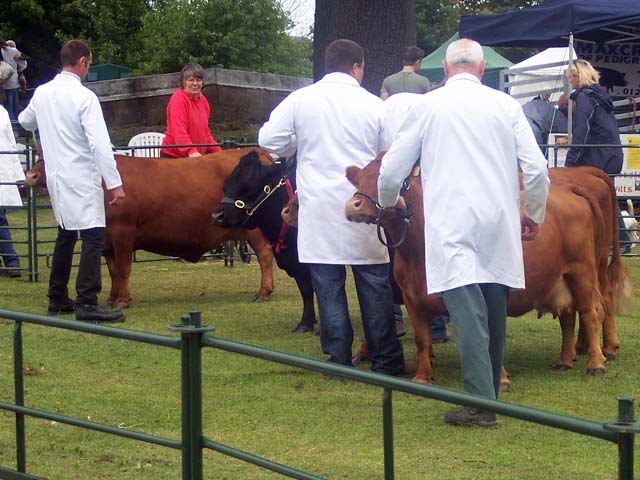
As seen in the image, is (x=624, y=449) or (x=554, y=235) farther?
(x=554, y=235)

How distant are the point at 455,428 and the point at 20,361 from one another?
222cm

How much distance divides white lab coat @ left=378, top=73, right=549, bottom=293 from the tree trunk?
6680mm

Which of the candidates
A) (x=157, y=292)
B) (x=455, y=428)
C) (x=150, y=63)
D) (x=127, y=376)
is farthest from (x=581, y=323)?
(x=150, y=63)

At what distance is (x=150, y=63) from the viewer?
27.5m

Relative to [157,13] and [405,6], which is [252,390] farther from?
[157,13]

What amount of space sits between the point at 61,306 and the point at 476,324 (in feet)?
15.8

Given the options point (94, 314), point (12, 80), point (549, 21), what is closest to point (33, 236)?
point (94, 314)

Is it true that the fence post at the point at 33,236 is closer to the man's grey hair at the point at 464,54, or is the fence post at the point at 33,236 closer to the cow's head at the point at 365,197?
the cow's head at the point at 365,197

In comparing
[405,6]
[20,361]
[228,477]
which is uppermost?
[405,6]

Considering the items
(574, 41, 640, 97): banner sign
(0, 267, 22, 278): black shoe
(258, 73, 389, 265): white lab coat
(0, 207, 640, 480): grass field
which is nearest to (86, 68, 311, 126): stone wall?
(574, 41, 640, 97): banner sign

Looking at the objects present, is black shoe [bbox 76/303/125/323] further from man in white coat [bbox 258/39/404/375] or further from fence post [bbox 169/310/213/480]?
fence post [bbox 169/310/213/480]

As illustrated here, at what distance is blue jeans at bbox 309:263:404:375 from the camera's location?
7.27 m

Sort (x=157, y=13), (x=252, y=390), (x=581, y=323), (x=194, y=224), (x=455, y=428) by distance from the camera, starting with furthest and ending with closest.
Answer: (x=157, y=13) → (x=194, y=224) → (x=581, y=323) → (x=252, y=390) → (x=455, y=428)

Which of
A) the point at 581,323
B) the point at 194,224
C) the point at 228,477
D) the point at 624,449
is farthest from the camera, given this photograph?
the point at 194,224
